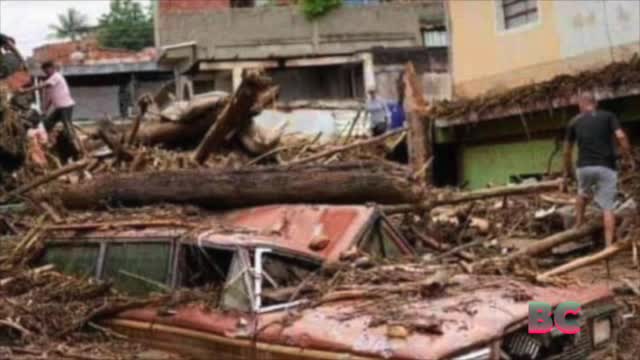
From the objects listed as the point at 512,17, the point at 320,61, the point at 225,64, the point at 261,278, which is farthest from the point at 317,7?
the point at 261,278

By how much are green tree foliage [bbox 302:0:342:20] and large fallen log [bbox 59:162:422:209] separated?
71.2ft

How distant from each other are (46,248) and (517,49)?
1141cm

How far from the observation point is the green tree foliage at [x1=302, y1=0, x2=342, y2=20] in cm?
3128

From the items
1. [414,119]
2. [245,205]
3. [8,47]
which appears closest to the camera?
[245,205]

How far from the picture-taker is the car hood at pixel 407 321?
5086 millimetres

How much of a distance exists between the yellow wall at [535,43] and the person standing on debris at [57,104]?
8.09 m

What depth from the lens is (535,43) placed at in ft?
56.2

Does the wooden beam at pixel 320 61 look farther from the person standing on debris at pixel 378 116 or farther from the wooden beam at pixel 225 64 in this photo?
the person standing on debris at pixel 378 116

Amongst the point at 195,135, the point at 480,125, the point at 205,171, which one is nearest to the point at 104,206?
the point at 205,171

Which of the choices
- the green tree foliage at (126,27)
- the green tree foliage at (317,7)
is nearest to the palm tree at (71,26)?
the green tree foliage at (126,27)

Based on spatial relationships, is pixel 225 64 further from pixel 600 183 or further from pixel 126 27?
pixel 126 27

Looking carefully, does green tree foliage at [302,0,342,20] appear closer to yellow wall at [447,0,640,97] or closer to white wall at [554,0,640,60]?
yellow wall at [447,0,640,97]

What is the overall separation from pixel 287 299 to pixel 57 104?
9.77 meters

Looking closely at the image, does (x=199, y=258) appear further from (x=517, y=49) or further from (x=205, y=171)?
(x=517, y=49)
